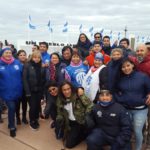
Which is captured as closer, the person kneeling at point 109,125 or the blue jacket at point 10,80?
the person kneeling at point 109,125

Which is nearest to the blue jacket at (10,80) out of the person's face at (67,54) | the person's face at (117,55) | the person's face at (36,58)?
the person's face at (36,58)

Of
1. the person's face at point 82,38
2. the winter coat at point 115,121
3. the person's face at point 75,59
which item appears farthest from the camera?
the person's face at point 82,38

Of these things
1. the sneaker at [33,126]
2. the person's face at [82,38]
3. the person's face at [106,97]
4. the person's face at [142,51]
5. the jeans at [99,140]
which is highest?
the person's face at [82,38]

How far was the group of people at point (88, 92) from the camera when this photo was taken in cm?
453

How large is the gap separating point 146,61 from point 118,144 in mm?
1344

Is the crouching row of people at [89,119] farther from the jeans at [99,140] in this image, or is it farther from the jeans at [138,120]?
the jeans at [138,120]

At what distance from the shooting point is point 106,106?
4.57 meters

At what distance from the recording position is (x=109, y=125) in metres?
4.59

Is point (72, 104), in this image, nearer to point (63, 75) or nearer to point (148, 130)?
point (63, 75)

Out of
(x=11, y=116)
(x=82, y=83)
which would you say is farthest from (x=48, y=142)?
(x=82, y=83)

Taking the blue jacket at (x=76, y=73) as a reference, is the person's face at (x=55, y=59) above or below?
above

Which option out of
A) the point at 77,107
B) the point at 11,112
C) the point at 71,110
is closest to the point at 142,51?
the point at 77,107

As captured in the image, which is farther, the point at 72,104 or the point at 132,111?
the point at 72,104

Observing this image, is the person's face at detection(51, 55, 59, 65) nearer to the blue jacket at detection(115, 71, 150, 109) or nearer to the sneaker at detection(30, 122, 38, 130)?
the sneaker at detection(30, 122, 38, 130)
